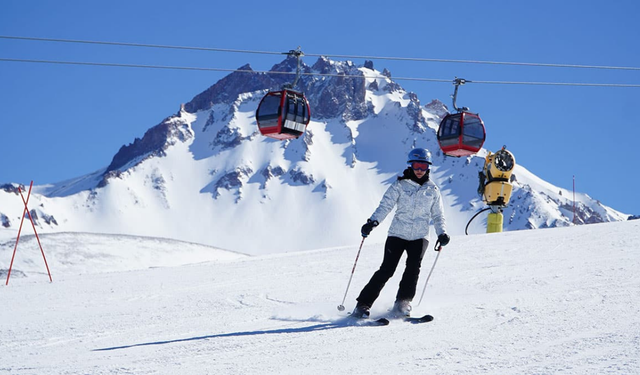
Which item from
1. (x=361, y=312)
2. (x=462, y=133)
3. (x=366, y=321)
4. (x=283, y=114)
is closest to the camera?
(x=366, y=321)

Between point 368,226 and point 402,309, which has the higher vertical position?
point 368,226

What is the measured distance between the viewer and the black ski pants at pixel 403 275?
7898mm

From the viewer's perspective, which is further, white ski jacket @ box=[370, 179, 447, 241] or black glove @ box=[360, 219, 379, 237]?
white ski jacket @ box=[370, 179, 447, 241]

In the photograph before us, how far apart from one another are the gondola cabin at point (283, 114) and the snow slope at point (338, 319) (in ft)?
9.10

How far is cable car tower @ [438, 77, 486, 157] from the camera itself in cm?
1709

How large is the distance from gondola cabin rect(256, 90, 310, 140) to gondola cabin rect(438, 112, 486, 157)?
364cm

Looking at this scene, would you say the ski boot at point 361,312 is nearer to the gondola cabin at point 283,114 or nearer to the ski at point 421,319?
the ski at point 421,319

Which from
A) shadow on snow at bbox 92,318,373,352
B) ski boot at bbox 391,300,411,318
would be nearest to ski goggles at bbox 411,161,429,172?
ski boot at bbox 391,300,411,318

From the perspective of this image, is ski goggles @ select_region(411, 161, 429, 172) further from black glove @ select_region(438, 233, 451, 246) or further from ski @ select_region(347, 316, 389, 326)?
ski @ select_region(347, 316, 389, 326)

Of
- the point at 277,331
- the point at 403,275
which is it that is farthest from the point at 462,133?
the point at 277,331

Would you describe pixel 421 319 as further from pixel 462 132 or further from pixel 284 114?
pixel 462 132

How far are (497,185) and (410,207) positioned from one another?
624 inches

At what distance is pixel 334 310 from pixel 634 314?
3.24 m

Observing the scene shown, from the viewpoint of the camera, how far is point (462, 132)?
17.0 m
